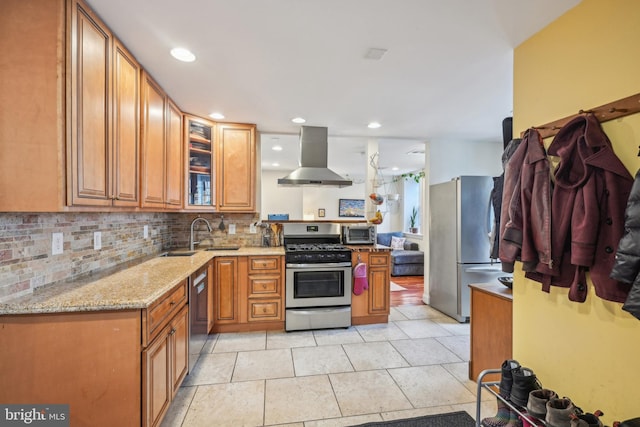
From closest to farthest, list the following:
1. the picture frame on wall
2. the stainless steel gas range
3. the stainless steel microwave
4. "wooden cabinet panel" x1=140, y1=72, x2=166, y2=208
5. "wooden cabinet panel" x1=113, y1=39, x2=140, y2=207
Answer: "wooden cabinet panel" x1=113, y1=39, x2=140, y2=207 → "wooden cabinet panel" x1=140, y1=72, x2=166, y2=208 → the stainless steel gas range → the stainless steel microwave → the picture frame on wall

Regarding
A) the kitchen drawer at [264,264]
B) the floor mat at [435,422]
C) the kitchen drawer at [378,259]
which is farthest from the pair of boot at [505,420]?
the kitchen drawer at [264,264]

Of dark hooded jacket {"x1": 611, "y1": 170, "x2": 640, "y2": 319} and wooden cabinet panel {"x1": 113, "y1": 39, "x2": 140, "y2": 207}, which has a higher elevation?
wooden cabinet panel {"x1": 113, "y1": 39, "x2": 140, "y2": 207}

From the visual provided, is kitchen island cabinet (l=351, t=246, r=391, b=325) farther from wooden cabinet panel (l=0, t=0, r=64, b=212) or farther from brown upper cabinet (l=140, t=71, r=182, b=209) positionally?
wooden cabinet panel (l=0, t=0, r=64, b=212)

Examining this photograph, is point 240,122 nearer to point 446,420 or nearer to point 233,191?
point 233,191

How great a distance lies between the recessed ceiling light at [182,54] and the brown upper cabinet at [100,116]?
286mm

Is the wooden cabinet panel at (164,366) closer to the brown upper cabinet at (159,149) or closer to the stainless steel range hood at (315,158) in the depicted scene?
the brown upper cabinet at (159,149)

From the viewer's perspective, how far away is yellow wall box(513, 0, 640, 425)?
47.9 inches

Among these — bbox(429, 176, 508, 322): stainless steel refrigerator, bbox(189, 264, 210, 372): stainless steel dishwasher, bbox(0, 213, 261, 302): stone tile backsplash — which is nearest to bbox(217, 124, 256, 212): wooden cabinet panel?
bbox(0, 213, 261, 302): stone tile backsplash

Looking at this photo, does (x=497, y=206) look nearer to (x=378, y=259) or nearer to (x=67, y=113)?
(x=378, y=259)

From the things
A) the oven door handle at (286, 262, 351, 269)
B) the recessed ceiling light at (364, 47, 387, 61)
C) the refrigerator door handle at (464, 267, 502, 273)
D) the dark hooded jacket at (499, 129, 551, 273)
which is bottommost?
the refrigerator door handle at (464, 267, 502, 273)

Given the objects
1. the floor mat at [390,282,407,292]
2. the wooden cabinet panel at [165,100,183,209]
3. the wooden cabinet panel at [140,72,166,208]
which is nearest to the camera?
the wooden cabinet panel at [140,72,166,208]

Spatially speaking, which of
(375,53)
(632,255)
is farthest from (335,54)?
(632,255)

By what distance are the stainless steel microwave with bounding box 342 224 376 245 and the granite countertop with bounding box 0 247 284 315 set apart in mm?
1952

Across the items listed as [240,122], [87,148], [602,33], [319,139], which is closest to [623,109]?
[602,33]
